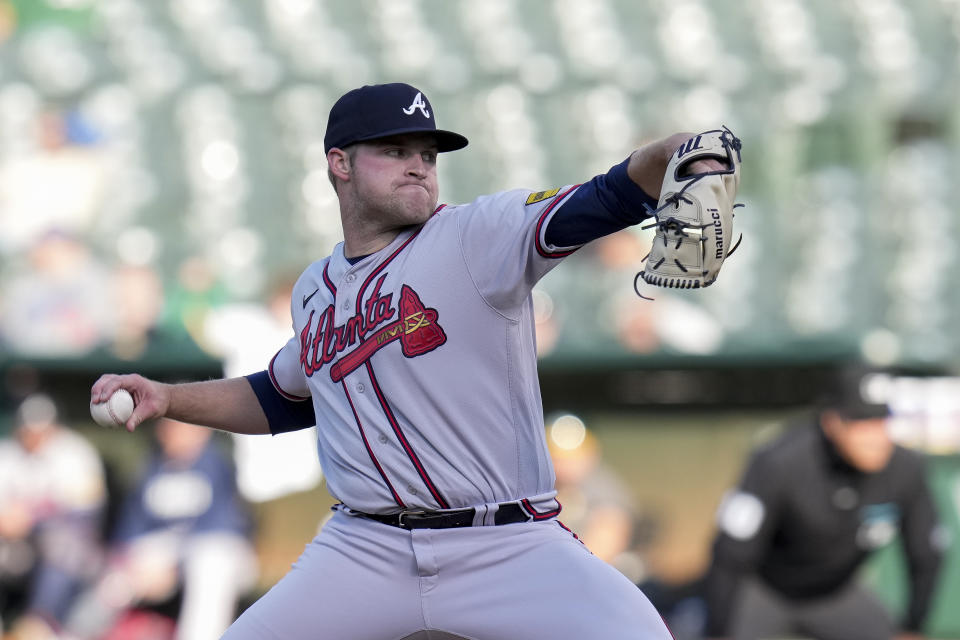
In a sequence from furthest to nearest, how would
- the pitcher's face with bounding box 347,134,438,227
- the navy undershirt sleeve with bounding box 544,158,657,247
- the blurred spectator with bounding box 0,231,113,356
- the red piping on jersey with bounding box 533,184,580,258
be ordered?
the blurred spectator with bounding box 0,231,113,356, the pitcher's face with bounding box 347,134,438,227, the red piping on jersey with bounding box 533,184,580,258, the navy undershirt sleeve with bounding box 544,158,657,247

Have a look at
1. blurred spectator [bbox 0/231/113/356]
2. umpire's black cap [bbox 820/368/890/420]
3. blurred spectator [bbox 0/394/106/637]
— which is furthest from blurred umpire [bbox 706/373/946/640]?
blurred spectator [bbox 0/231/113/356]

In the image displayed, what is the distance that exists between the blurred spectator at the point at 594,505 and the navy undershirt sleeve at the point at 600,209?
4.03 m

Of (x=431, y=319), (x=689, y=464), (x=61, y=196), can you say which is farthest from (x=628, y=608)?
(x=61, y=196)

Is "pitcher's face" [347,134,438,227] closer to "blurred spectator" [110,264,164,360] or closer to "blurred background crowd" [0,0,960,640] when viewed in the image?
"blurred background crowd" [0,0,960,640]

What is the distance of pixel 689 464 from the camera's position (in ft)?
25.0

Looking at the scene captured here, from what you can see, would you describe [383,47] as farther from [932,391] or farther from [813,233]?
[932,391]

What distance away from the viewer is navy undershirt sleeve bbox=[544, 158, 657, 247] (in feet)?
8.06

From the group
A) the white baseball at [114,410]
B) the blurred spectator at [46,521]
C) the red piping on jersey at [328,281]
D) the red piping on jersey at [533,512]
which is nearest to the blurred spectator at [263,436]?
the blurred spectator at [46,521]

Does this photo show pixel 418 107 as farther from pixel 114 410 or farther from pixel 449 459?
pixel 114 410

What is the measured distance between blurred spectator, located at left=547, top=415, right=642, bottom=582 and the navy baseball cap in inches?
151

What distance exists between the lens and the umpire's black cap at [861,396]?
5160mm

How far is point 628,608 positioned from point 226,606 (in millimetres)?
4250

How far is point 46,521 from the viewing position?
22.0 feet

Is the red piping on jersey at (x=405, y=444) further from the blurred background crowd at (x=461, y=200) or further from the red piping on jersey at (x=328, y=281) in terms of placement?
the blurred background crowd at (x=461, y=200)
